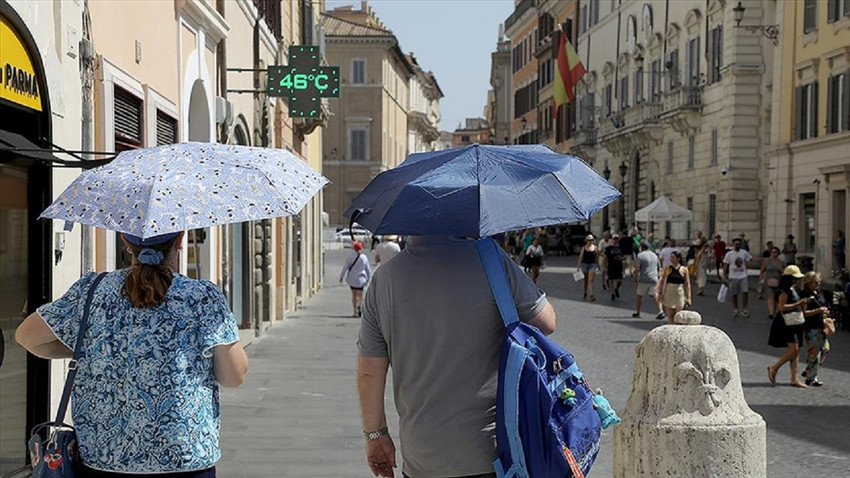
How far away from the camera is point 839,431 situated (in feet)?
34.2

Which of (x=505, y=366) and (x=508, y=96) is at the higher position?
(x=508, y=96)

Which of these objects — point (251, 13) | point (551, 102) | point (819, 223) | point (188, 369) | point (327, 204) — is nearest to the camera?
point (188, 369)

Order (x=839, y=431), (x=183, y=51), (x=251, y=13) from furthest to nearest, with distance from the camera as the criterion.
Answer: (x=251, y=13), (x=183, y=51), (x=839, y=431)

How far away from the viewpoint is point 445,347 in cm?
400

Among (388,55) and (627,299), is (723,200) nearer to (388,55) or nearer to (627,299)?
(627,299)

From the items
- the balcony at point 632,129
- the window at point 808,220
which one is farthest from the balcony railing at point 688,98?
the window at point 808,220

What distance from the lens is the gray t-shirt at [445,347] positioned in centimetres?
→ 396

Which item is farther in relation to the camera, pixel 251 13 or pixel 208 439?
pixel 251 13

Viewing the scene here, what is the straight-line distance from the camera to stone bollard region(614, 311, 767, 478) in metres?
Result: 6.02

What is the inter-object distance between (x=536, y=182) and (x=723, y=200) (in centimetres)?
3804

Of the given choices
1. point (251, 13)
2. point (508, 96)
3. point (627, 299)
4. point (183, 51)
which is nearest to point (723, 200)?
point (627, 299)

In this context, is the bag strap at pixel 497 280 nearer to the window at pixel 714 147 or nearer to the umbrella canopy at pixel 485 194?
the umbrella canopy at pixel 485 194

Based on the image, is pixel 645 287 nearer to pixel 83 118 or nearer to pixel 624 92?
pixel 83 118

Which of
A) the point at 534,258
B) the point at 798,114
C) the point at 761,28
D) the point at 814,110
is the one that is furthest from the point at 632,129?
the point at 534,258
